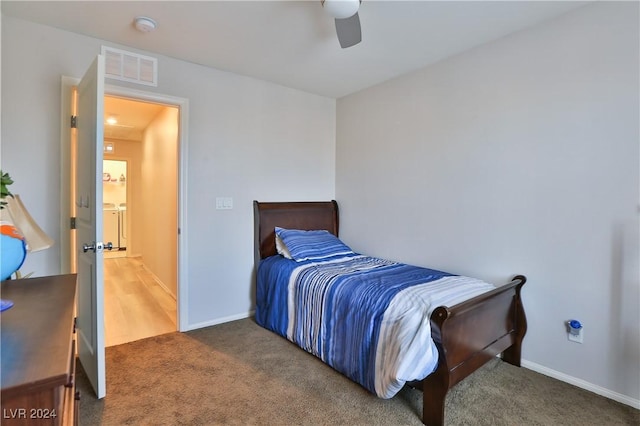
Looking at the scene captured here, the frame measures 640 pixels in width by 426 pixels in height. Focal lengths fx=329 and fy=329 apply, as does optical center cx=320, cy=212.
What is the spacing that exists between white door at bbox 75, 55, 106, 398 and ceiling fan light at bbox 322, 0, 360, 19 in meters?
1.32

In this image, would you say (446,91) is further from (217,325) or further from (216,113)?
(217,325)

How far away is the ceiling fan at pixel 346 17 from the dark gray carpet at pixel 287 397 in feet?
7.32

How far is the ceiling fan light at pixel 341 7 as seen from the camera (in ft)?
5.79

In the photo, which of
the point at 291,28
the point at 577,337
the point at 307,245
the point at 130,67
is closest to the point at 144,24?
the point at 130,67

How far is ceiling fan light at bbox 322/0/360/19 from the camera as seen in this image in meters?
1.77

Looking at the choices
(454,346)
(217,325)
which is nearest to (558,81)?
(454,346)

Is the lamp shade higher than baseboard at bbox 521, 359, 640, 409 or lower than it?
higher

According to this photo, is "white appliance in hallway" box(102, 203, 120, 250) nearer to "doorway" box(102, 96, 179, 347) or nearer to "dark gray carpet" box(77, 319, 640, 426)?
"doorway" box(102, 96, 179, 347)

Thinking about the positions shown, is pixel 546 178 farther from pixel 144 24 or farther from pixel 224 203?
pixel 144 24

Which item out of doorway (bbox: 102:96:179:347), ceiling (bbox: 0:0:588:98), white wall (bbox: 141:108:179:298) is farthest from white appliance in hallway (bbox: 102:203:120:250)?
ceiling (bbox: 0:0:588:98)

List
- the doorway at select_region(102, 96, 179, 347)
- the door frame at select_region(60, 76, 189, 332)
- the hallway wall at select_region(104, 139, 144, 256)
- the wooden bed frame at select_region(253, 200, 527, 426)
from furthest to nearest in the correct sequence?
the hallway wall at select_region(104, 139, 144, 256) → the doorway at select_region(102, 96, 179, 347) → the door frame at select_region(60, 76, 189, 332) → the wooden bed frame at select_region(253, 200, 527, 426)

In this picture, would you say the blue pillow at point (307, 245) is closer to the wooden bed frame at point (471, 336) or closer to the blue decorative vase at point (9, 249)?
the wooden bed frame at point (471, 336)

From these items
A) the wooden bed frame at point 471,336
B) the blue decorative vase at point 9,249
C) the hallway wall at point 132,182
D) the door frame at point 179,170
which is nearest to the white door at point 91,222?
the door frame at point 179,170

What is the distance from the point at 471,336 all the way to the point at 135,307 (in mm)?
3428
